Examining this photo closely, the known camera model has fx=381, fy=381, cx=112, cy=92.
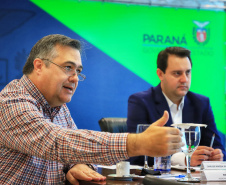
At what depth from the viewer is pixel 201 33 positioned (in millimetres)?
6055

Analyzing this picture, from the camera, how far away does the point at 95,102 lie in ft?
18.5

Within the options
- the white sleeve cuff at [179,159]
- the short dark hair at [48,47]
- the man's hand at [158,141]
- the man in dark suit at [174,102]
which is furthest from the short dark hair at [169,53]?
the man's hand at [158,141]

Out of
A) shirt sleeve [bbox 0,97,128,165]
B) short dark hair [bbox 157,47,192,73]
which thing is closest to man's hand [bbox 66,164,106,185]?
shirt sleeve [bbox 0,97,128,165]

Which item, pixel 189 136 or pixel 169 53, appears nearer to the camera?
pixel 189 136

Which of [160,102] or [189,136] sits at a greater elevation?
[160,102]

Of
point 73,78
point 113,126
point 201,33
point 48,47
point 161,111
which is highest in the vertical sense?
point 201,33

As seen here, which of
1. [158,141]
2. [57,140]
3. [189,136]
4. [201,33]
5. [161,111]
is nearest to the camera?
[158,141]

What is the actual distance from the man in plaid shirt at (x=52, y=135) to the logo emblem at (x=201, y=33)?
422 centimetres

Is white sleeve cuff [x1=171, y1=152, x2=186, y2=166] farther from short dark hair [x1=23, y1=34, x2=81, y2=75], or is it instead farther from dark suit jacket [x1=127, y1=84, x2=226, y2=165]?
short dark hair [x1=23, y1=34, x2=81, y2=75]

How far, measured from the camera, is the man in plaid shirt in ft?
4.45

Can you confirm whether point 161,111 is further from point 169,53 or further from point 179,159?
point 179,159

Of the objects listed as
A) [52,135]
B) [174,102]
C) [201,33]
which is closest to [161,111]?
[174,102]

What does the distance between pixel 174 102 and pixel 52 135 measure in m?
1.70

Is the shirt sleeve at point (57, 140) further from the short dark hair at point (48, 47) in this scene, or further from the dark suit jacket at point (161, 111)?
the dark suit jacket at point (161, 111)
